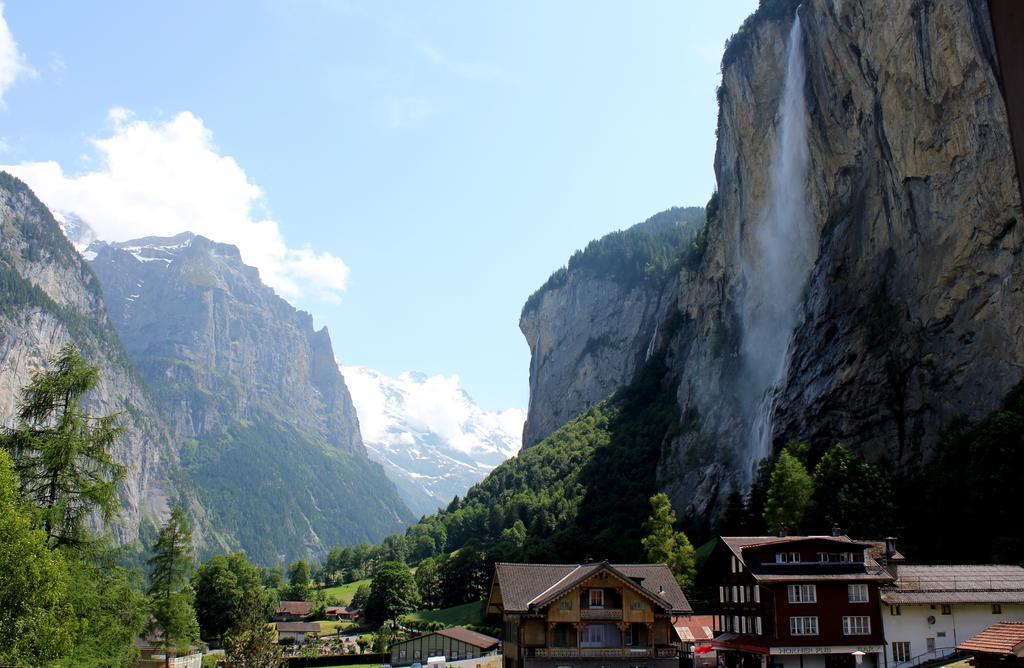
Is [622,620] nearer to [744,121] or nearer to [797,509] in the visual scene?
[797,509]

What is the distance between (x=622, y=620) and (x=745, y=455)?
59213 millimetres

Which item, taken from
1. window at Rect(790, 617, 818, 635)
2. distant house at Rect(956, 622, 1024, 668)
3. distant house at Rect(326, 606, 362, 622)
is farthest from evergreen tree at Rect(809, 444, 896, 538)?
distant house at Rect(326, 606, 362, 622)

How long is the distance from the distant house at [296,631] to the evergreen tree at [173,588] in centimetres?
5870

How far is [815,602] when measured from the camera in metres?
Result: 52.0

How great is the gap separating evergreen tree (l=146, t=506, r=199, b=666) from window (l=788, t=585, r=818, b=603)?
138ft

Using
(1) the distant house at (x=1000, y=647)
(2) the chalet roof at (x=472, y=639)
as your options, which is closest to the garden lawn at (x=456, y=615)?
(2) the chalet roof at (x=472, y=639)

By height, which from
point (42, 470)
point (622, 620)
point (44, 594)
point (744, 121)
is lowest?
point (622, 620)

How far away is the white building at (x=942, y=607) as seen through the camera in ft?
159

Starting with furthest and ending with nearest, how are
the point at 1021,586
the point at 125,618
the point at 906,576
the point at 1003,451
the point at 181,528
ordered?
the point at 181,528
the point at 1003,451
the point at 906,576
the point at 1021,586
the point at 125,618

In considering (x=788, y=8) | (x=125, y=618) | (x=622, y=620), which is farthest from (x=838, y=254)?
(x=125, y=618)

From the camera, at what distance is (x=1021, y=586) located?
1918 inches

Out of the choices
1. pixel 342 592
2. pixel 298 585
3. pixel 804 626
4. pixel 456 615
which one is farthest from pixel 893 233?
pixel 342 592

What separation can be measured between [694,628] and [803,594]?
1965 centimetres

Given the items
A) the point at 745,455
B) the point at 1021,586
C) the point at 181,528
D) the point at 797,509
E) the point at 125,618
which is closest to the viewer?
the point at 125,618
